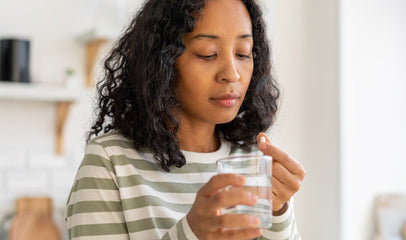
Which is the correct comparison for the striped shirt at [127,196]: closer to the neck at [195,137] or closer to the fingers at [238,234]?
the neck at [195,137]

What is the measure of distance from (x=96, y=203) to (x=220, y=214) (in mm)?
284

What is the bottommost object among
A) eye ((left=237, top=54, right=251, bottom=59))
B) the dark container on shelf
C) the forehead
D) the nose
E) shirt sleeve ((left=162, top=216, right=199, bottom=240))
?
shirt sleeve ((left=162, top=216, right=199, bottom=240))

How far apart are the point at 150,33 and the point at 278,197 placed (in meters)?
0.40

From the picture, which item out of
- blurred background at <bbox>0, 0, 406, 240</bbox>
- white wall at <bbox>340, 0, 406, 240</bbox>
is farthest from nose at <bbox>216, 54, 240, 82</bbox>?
white wall at <bbox>340, 0, 406, 240</bbox>

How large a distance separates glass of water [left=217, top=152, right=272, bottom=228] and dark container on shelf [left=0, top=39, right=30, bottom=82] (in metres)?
1.73

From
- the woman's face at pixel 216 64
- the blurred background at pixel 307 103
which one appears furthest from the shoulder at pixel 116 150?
the blurred background at pixel 307 103

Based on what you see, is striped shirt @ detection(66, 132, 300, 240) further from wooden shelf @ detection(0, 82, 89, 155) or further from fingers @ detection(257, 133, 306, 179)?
wooden shelf @ detection(0, 82, 89, 155)

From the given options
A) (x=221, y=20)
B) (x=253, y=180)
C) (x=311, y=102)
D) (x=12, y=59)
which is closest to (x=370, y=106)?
(x=311, y=102)

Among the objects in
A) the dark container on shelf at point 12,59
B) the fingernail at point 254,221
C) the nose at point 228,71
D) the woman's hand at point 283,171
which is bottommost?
the fingernail at point 254,221

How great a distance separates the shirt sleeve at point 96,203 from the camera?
865 mm

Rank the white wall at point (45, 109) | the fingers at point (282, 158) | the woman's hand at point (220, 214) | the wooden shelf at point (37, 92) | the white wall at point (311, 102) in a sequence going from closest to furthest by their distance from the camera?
the woman's hand at point (220, 214) < the fingers at point (282, 158) < the wooden shelf at point (37, 92) < the white wall at point (45, 109) < the white wall at point (311, 102)

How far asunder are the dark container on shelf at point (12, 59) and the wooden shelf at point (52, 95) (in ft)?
0.14

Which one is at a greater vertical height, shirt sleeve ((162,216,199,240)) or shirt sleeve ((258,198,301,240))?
shirt sleeve ((162,216,199,240))

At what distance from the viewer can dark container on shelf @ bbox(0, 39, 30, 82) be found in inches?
85.8
